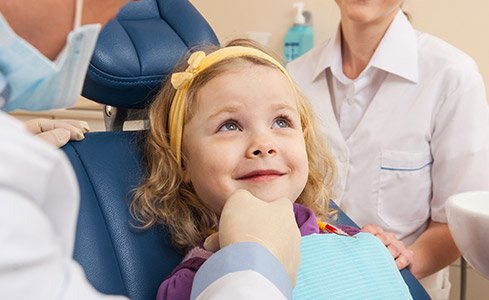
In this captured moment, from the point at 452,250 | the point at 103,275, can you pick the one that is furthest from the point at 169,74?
the point at 452,250

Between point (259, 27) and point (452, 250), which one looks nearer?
point (452, 250)

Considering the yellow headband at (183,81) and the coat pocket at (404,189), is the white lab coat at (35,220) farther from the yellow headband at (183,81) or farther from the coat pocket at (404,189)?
the coat pocket at (404,189)

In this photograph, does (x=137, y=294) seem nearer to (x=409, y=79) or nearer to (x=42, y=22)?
(x=42, y=22)

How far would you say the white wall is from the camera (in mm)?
2590

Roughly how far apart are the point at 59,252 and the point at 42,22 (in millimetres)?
247

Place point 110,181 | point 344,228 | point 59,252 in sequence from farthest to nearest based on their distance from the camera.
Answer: point 344,228 → point 110,181 → point 59,252

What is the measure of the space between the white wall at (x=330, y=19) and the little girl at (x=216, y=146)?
0.89m

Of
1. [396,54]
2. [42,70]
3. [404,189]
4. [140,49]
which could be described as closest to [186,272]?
[140,49]

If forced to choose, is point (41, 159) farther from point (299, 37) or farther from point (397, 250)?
point (299, 37)

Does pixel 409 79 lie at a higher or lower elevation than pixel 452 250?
higher

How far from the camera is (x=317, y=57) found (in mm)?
2289

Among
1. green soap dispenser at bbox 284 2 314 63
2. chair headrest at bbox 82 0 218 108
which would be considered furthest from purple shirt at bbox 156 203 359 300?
green soap dispenser at bbox 284 2 314 63

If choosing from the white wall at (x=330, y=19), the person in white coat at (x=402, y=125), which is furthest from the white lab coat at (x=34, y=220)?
the white wall at (x=330, y=19)

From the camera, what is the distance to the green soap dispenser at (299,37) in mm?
2836
